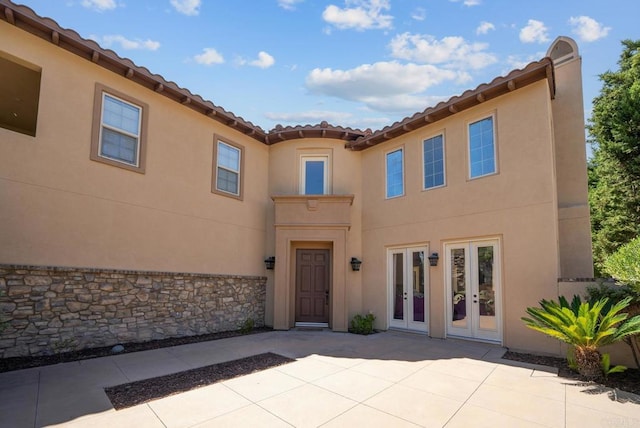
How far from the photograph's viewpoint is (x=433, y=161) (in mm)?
9703

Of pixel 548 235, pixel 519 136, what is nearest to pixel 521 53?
pixel 519 136

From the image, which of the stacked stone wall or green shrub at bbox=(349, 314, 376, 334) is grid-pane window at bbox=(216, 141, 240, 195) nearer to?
the stacked stone wall

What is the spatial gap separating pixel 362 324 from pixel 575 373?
505 centimetres

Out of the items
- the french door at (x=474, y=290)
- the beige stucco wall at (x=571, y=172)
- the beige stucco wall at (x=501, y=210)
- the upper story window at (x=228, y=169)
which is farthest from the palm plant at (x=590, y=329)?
the upper story window at (x=228, y=169)

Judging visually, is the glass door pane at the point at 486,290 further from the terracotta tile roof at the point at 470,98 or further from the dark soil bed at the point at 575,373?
the terracotta tile roof at the point at 470,98

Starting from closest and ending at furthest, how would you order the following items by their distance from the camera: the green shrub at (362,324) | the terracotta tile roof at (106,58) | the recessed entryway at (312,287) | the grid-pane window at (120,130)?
the terracotta tile roof at (106,58) < the grid-pane window at (120,130) < the green shrub at (362,324) < the recessed entryway at (312,287)

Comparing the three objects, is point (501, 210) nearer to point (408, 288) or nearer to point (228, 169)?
point (408, 288)

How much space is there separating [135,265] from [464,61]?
1142 cm

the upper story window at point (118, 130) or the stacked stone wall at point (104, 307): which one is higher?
the upper story window at point (118, 130)

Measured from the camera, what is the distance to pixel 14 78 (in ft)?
24.2

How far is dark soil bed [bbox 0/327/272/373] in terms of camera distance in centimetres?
588

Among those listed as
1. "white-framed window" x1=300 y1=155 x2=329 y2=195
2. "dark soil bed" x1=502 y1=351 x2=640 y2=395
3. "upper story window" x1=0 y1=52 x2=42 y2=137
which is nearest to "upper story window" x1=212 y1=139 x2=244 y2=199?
→ "white-framed window" x1=300 y1=155 x2=329 y2=195

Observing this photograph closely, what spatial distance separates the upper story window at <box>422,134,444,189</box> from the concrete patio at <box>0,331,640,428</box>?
14.7ft

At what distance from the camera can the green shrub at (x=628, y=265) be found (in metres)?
5.35
